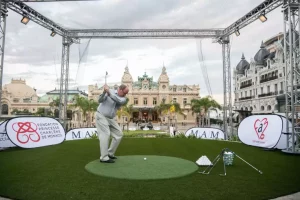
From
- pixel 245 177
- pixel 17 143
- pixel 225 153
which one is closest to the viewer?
pixel 245 177

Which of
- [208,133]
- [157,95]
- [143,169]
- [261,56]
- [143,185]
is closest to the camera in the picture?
[143,185]

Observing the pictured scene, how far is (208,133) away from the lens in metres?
16.4

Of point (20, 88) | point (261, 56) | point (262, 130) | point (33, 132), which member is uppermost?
point (261, 56)

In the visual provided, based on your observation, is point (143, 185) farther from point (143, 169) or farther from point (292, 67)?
point (292, 67)

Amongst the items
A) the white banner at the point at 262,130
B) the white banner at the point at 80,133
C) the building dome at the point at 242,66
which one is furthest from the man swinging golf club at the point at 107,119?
the building dome at the point at 242,66

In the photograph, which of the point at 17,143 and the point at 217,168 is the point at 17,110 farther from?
the point at 217,168

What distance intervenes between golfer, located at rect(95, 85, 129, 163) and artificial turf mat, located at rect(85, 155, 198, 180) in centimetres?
35

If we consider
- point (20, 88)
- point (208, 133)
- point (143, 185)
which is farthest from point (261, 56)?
point (20, 88)

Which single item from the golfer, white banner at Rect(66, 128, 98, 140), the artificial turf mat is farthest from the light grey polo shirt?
white banner at Rect(66, 128, 98, 140)

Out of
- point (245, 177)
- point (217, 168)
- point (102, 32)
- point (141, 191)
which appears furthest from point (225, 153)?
point (102, 32)

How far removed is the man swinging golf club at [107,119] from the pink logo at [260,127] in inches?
271

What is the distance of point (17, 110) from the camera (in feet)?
217

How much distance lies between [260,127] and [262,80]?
3686cm

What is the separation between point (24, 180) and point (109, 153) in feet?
8.42
